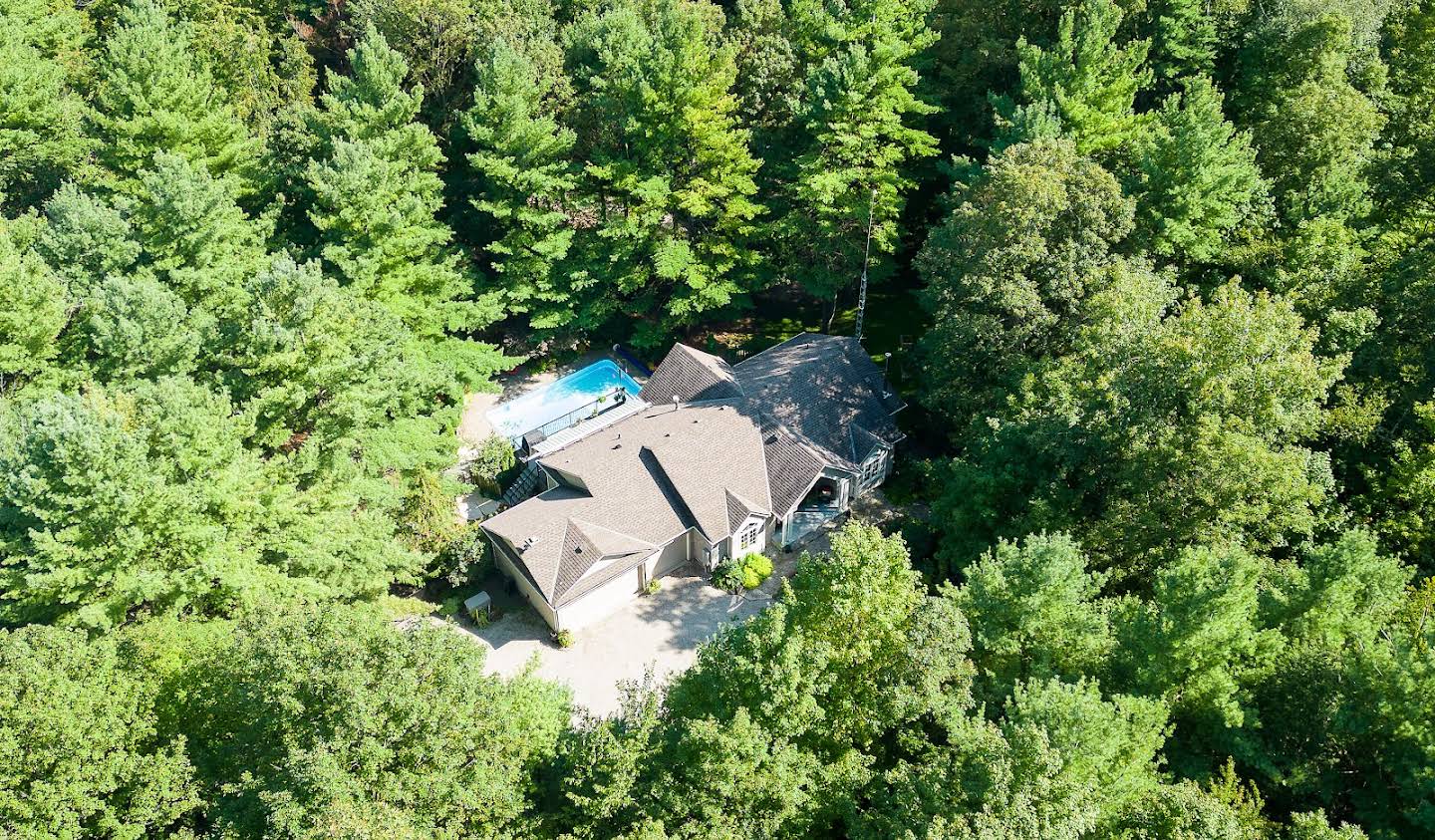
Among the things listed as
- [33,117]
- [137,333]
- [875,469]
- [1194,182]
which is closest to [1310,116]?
[1194,182]

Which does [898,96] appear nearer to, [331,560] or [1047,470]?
[1047,470]

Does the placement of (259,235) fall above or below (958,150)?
above

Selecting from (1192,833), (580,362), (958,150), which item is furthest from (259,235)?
(1192,833)

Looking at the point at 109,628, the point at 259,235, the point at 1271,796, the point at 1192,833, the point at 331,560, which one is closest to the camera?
the point at 1192,833

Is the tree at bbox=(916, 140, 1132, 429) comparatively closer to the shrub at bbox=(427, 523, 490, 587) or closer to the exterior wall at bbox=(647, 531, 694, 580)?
the exterior wall at bbox=(647, 531, 694, 580)

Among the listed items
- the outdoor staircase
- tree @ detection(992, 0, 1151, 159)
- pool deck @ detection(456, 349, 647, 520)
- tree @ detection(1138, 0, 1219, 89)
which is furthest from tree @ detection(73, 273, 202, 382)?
tree @ detection(1138, 0, 1219, 89)

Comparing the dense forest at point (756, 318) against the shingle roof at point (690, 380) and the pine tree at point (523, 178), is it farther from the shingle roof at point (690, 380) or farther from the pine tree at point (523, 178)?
the shingle roof at point (690, 380)

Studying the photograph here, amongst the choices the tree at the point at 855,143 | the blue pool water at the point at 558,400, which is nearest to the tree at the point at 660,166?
the blue pool water at the point at 558,400
